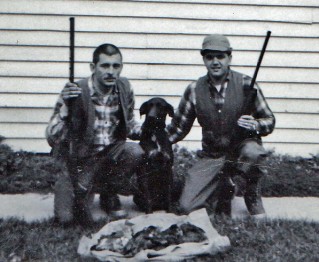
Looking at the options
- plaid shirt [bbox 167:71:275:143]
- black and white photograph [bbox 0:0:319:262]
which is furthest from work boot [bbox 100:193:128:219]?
plaid shirt [bbox 167:71:275:143]

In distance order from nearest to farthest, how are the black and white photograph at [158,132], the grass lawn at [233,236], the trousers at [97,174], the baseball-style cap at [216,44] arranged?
the grass lawn at [233,236]
the black and white photograph at [158,132]
the trousers at [97,174]
the baseball-style cap at [216,44]

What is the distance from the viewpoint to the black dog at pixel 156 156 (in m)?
4.71

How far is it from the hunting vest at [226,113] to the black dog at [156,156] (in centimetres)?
39

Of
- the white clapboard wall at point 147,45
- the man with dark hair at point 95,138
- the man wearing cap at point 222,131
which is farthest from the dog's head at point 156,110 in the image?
the white clapboard wall at point 147,45

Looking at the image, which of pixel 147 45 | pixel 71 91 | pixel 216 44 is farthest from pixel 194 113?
pixel 147 45

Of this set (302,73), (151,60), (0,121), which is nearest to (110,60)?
(151,60)

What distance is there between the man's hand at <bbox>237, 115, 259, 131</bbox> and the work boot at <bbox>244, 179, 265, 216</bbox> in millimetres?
472

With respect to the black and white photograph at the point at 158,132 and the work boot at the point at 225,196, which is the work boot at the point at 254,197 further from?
the work boot at the point at 225,196

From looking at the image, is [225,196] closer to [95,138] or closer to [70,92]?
[95,138]

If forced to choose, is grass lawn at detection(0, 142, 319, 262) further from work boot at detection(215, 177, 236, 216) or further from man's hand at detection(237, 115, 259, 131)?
man's hand at detection(237, 115, 259, 131)

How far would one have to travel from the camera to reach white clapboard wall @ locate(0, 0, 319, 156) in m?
6.75

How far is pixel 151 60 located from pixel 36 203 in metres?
2.39

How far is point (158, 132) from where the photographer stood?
4766 mm

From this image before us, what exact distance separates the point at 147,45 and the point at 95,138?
2.27m
